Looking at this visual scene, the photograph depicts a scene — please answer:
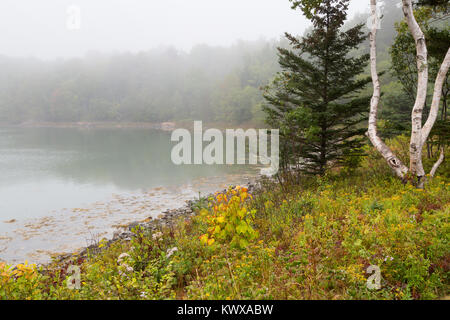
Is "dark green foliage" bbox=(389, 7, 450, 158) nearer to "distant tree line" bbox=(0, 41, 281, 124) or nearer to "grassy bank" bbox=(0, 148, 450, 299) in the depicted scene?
"grassy bank" bbox=(0, 148, 450, 299)

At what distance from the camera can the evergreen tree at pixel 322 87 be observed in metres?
8.74

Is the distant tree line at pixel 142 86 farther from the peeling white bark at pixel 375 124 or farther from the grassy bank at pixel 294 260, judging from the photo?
the grassy bank at pixel 294 260

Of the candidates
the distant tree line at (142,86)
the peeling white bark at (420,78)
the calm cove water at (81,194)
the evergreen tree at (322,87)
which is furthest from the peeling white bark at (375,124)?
the distant tree line at (142,86)

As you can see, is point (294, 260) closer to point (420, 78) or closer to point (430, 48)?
point (420, 78)

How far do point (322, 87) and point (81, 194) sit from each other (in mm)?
15333

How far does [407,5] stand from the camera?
6.91 metres

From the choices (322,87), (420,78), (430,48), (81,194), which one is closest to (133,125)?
(81,194)

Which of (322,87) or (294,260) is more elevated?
(322,87)

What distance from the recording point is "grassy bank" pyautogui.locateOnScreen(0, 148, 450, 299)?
3496 mm

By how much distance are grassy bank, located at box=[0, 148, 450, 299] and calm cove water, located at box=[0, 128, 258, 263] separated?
11.2ft

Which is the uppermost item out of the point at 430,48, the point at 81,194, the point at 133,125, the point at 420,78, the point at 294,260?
the point at 430,48

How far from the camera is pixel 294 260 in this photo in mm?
4309

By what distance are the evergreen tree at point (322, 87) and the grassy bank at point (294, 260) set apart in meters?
3.12
